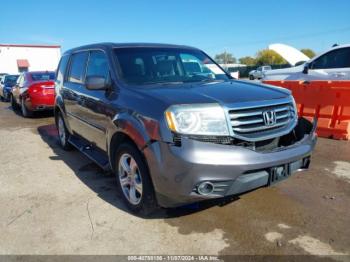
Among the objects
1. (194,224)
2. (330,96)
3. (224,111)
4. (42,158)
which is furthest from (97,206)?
(330,96)

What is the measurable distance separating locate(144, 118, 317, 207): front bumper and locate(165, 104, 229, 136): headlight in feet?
0.37

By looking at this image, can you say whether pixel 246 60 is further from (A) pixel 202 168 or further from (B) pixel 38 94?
(A) pixel 202 168

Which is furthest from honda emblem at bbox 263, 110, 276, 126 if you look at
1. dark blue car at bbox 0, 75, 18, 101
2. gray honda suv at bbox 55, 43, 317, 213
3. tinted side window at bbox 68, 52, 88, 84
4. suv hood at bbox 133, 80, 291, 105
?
dark blue car at bbox 0, 75, 18, 101

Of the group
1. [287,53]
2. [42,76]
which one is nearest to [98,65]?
[42,76]

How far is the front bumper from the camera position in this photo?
274 cm

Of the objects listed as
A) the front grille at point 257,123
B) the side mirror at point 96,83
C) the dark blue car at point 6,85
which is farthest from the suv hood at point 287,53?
the dark blue car at point 6,85

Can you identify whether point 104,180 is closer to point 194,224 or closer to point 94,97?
point 94,97

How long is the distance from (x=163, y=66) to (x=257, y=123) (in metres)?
1.60

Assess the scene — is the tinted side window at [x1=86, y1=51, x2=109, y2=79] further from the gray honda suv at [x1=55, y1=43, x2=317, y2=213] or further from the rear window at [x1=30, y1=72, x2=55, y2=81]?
the rear window at [x1=30, y1=72, x2=55, y2=81]

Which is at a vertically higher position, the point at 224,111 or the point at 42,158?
the point at 224,111

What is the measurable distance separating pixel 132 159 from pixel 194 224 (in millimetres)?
924

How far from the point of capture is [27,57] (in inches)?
1815

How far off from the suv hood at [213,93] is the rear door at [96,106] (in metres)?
0.75

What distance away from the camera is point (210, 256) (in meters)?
2.80
